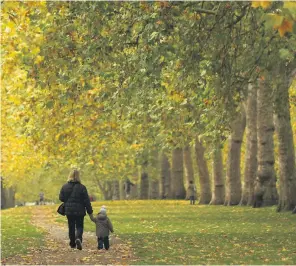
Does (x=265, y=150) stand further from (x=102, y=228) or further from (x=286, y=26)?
(x=286, y=26)

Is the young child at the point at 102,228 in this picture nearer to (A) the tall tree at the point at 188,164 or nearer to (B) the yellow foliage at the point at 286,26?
(B) the yellow foliage at the point at 286,26

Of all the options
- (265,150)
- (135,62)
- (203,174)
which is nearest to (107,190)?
(203,174)

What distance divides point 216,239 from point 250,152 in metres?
20.1

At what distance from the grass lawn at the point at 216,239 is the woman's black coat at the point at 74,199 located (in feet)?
5.24

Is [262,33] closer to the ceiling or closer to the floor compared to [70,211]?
closer to the ceiling

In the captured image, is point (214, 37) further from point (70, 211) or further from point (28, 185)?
A: point (28, 185)

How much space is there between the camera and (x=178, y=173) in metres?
59.2

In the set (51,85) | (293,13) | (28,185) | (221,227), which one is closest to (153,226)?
(221,227)

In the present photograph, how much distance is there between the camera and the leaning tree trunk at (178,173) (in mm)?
58875

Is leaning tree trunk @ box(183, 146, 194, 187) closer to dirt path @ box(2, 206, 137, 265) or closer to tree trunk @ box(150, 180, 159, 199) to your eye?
tree trunk @ box(150, 180, 159, 199)

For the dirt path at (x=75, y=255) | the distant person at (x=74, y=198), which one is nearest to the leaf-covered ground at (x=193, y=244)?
the dirt path at (x=75, y=255)

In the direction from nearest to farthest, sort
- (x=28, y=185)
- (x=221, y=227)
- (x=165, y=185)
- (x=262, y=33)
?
(x=262, y=33), (x=221, y=227), (x=165, y=185), (x=28, y=185)

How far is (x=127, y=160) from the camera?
1924 inches

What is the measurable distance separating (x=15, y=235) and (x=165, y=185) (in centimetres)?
4235
